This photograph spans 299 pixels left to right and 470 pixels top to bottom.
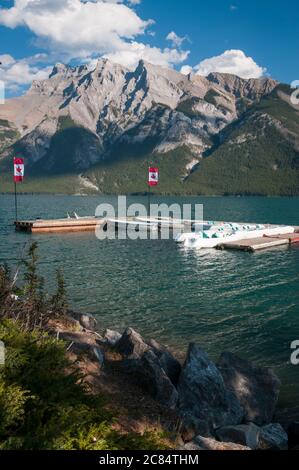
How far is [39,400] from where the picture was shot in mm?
7520

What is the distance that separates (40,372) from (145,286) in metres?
27.3

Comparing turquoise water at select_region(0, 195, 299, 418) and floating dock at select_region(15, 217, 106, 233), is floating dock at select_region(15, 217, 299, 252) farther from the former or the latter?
turquoise water at select_region(0, 195, 299, 418)

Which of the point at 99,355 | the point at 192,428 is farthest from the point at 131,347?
the point at 192,428

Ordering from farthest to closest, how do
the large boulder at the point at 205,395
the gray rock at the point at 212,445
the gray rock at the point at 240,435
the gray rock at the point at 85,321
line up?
the gray rock at the point at 85,321
the large boulder at the point at 205,395
the gray rock at the point at 240,435
the gray rock at the point at 212,445

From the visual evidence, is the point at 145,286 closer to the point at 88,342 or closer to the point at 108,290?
the point at 108,290

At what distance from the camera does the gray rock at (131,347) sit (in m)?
14.2

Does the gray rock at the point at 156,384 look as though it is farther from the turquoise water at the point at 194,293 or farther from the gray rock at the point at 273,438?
the turquoise water at the point at 194,293

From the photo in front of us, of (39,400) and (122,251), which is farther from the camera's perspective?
(122,251)

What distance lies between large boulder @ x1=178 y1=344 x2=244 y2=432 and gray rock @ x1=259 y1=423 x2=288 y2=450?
0.93 meters

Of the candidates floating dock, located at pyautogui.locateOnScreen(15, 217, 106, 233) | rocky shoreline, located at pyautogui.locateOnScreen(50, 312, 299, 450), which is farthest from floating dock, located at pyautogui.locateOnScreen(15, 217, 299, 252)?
rocky shoreline, located at pyautogui.locateOnScreen(50, 312, 299, 450)

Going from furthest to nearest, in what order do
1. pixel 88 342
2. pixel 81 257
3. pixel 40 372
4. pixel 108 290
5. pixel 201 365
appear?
pixel 81 257 < pixel 108 290 < pixel 88 342 < pixel 201 365 < pixel 40 372

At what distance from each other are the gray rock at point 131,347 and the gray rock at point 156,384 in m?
1.90

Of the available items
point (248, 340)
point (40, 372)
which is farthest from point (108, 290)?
point (40, 372)

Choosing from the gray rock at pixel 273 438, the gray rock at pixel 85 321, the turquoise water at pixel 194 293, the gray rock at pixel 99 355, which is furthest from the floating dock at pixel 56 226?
the gray rock at pixel 273 438
